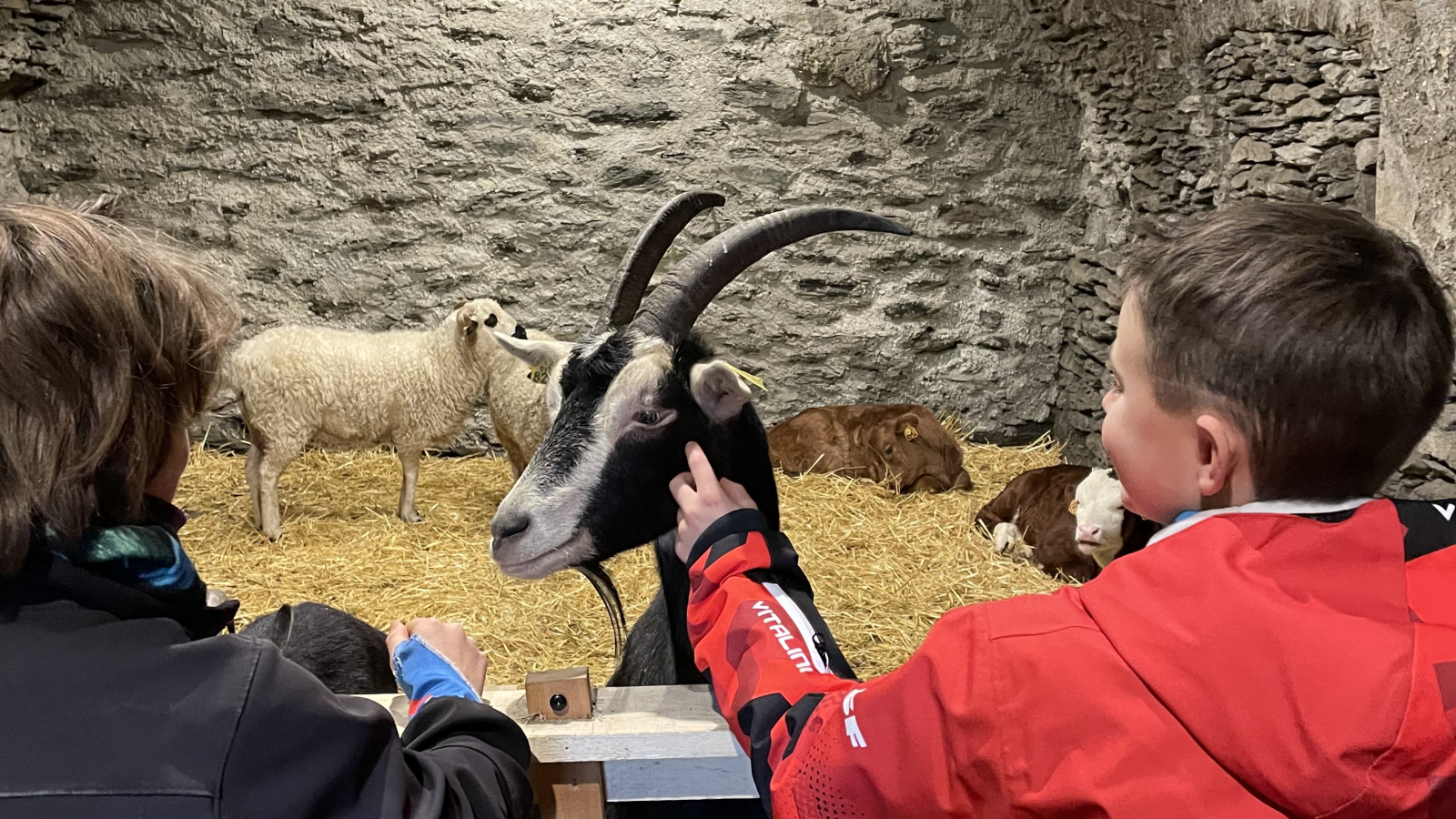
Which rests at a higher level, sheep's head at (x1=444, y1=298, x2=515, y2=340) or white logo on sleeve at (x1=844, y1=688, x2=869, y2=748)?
white logo on sleeve at (x1=844, y1=688, x2=869, y2=748)

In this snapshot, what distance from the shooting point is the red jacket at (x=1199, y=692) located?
875mm

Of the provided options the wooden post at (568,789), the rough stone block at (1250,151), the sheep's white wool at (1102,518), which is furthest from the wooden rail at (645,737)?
the rough stone block at (1250,151)

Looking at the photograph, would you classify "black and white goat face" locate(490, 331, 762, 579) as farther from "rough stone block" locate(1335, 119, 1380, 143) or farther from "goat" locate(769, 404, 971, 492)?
"goat" locate(769, 404, 971, 492)

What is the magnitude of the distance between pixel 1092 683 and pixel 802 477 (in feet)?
14.2

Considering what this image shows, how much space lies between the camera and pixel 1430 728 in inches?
34.3

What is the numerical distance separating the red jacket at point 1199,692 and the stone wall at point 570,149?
4960 mm

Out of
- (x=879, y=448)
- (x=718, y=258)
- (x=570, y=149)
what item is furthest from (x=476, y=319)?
(x=718, y=258)

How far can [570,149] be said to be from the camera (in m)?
5.77

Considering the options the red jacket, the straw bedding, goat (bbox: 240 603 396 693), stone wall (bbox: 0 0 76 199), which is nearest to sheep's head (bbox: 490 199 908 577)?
goat (bbox: 240 603 396 693)

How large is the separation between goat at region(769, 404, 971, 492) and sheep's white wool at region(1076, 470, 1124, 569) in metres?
1.72

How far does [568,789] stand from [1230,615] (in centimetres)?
104

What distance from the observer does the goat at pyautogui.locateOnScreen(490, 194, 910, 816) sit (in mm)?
1772

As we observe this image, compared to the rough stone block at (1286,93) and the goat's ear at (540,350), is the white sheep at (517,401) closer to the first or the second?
the goat's ear at (540,350)

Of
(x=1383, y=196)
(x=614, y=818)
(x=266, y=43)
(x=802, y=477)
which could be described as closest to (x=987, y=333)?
(x=802, y=477)
